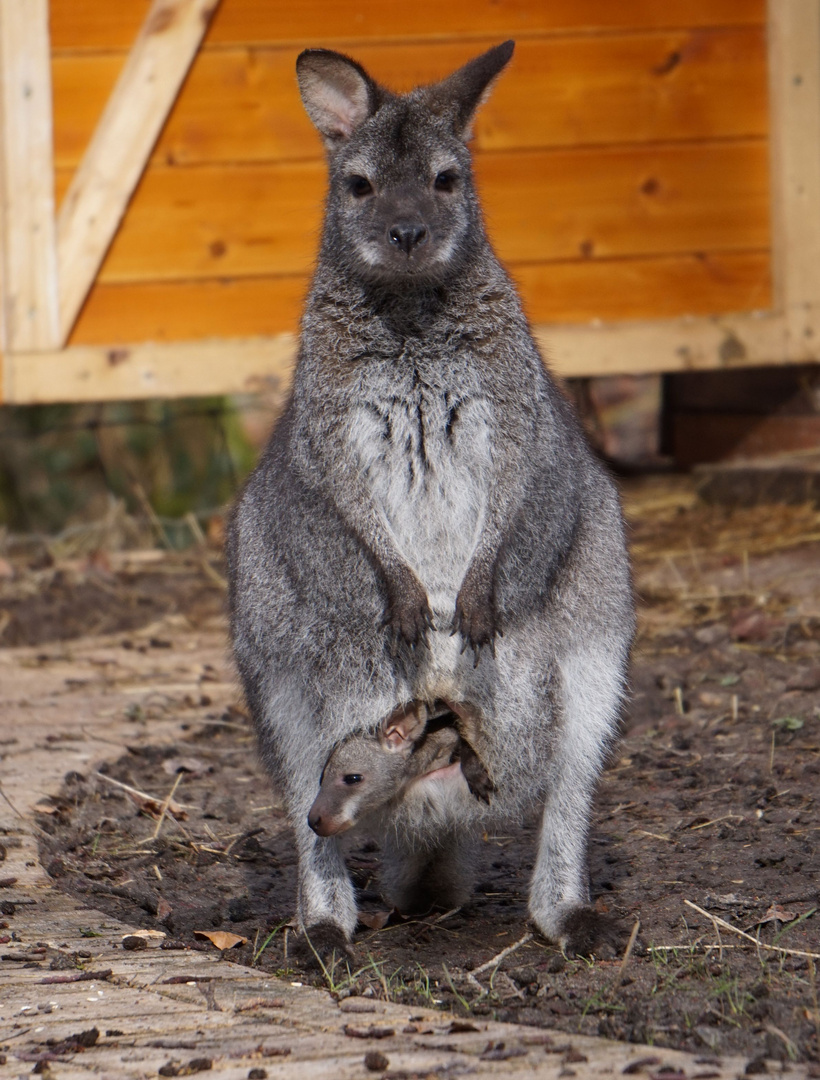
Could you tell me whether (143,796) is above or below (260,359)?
below

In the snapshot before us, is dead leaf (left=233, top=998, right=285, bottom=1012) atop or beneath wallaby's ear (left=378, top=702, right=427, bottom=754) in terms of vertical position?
beneath

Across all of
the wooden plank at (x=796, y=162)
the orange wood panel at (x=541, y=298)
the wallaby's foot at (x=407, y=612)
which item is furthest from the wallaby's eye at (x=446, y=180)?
the wooden plank at (x=796, y=162)

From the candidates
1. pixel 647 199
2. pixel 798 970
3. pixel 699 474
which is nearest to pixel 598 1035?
pixel 798 970

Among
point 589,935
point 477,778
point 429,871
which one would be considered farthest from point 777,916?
point 429,871

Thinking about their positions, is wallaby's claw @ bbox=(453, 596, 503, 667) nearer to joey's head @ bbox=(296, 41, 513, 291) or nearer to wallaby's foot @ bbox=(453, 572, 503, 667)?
wallaby's foot @ bbox=(453, 572, 503, 667)

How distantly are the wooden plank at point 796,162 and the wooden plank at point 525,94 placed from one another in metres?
0.14

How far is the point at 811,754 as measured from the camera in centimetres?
438

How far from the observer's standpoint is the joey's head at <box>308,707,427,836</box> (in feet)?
10.5

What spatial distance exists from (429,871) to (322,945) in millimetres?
418

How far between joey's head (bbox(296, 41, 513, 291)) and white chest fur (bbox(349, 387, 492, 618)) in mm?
299

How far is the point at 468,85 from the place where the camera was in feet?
11.7

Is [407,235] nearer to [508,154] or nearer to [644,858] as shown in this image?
[644,858]

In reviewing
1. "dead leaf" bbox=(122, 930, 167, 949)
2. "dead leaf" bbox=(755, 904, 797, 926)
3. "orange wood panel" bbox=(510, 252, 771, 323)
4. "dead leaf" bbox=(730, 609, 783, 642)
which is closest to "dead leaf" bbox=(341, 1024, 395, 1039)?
"dead leaf" bbox=(122, 930, 167, 949)

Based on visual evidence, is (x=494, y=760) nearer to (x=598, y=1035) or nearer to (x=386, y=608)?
(x=386, y=608)
